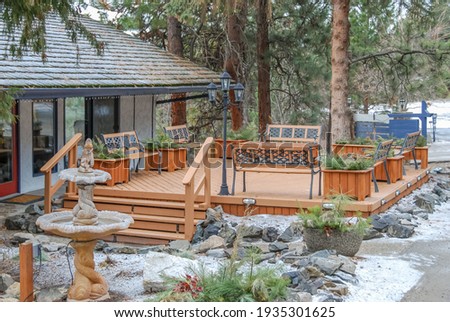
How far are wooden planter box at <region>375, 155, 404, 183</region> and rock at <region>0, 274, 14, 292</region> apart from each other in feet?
24.5

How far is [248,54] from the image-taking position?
64.0ft

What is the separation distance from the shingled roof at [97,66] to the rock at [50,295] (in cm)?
406

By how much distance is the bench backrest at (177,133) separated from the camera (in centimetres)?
1494

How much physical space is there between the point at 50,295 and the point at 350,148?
336 inches

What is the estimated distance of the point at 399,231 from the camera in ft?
30.4

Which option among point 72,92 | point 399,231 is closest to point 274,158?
point 399,231

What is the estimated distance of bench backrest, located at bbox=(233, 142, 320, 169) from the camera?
10.6m

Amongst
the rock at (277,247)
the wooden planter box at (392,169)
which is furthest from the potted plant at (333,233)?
the wooden planter box at (392,169)

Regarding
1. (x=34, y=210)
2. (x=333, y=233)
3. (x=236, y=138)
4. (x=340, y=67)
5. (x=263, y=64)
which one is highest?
(x=263, y=64)

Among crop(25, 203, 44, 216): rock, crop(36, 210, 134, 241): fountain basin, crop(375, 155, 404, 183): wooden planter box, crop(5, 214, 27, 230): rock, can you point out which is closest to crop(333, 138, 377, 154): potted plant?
crop(375, 155, 404, 183): wooden planter box

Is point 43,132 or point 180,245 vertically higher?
point 43,132

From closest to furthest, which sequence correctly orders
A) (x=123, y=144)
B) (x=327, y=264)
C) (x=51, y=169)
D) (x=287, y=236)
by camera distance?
(x=327, y=264) < (x=287, y=236) < (x=51, y=169) < (x=123, y=144)

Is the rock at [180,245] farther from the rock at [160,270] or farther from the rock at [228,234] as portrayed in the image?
the rock at [160,270]

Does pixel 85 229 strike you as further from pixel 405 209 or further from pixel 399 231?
pixel 405 209
